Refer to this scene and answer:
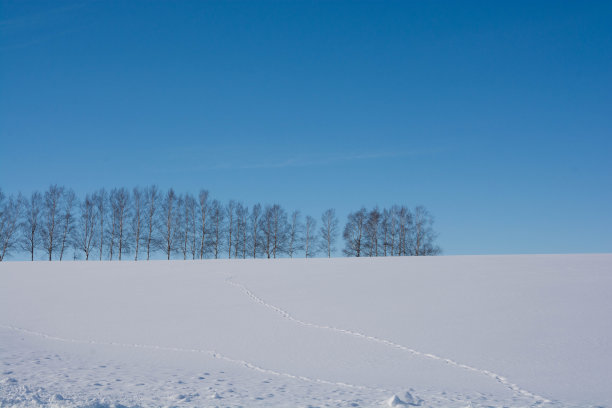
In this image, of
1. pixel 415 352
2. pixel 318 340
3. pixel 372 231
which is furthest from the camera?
pixel 372 231

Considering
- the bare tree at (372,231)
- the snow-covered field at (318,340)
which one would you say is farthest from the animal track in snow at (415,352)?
the bare tree at (372,231)

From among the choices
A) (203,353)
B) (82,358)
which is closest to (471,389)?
(203,353)

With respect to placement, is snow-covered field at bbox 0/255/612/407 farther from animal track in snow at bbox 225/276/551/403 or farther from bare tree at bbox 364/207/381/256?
bare tree at bbox 364/207/381/256

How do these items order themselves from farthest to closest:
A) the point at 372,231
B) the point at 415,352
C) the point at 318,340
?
1. the point at 372,231
2. the point at 318,340
3. the point at 415,352

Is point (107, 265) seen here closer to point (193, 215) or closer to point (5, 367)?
point (193, 215)

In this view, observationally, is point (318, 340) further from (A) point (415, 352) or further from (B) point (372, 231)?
(B) point (372, 231)

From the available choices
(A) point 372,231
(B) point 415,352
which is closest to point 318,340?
(B) point 415,352

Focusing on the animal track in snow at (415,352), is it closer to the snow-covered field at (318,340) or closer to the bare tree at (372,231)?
the snow-covered field at (318,340)

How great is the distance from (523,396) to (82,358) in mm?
7439

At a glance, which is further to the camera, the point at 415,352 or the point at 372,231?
the point at 372,231

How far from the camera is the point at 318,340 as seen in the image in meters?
9.47

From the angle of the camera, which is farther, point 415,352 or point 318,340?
point 318,340

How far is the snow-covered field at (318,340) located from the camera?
20.6 feet

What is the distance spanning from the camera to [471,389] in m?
6.55
